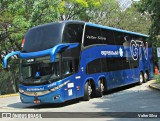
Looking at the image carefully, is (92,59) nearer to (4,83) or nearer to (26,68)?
(26,68)

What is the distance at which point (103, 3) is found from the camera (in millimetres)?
42438

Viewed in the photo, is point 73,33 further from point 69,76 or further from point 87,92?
point 87,92

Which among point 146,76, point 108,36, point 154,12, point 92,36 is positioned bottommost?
point 146,76

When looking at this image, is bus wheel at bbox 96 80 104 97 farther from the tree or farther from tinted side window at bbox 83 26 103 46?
the tree

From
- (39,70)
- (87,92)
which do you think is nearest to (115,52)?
(87,92)

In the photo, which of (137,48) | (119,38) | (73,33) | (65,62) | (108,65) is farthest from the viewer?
(137,48)

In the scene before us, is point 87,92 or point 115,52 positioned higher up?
point 115,52

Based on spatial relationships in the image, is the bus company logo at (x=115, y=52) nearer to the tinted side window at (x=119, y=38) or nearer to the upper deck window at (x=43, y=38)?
the tinted side window at (x=119, y=38)

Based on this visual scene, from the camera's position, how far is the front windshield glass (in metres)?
15.8

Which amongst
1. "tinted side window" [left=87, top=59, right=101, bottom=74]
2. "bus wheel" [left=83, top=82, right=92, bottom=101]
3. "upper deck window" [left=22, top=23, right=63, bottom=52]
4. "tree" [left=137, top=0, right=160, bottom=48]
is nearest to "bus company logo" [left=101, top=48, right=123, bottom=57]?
"tinted side window" [left=87, top=59, right=101, bottom=74]

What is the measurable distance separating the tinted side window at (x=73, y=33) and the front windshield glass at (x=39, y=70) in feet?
4.56

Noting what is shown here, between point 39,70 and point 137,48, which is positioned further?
point 137,48

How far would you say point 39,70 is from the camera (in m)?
16.1

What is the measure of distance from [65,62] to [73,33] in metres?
1.75
